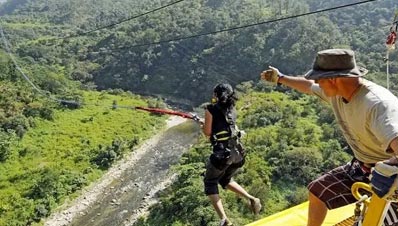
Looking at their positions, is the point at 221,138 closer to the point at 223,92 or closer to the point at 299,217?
the point at 223,92

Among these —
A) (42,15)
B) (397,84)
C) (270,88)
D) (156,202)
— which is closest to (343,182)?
(156,202)

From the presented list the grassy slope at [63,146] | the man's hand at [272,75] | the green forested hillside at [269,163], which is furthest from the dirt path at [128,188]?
the man's hand at [272,75]

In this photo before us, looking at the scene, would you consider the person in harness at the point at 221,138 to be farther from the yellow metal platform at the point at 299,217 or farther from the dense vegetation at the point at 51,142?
the dense vegetation at the point at 51,142

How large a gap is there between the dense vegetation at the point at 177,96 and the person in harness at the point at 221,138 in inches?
211

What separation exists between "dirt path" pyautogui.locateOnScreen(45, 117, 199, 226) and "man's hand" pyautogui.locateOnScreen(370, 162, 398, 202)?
68.5 feet

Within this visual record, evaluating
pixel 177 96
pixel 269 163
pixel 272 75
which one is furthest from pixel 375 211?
pixel 177 96

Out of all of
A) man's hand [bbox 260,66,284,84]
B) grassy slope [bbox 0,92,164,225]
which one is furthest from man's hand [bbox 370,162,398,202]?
grassy slope [bbox 0,92,164,225]

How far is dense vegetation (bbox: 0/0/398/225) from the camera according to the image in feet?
76.1

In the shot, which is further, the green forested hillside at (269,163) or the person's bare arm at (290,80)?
the green forested hillside at (269,163)

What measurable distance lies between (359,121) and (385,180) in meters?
0.46

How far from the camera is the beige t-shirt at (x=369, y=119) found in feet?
5.50

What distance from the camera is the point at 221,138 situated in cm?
366

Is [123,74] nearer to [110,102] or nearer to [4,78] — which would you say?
[110,102]

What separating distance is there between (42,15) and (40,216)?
244 ft
